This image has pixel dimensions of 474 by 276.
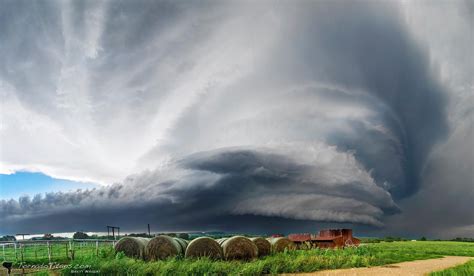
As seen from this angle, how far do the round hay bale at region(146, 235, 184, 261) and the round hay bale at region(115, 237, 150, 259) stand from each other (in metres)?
0.30

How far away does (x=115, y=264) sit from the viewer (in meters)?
16.1

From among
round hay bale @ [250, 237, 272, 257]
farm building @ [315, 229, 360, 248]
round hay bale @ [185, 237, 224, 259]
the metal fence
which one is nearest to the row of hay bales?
round hay bale @ [185, 237, 224, 259]

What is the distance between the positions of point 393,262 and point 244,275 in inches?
613

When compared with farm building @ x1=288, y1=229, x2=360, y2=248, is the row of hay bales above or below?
above

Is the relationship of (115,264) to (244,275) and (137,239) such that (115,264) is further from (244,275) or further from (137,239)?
(244,275)

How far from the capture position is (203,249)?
19062 millimetres

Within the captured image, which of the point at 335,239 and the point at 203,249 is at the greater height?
the point at 203,249

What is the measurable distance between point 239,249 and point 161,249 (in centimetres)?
395

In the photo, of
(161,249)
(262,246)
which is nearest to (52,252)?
(262,246)

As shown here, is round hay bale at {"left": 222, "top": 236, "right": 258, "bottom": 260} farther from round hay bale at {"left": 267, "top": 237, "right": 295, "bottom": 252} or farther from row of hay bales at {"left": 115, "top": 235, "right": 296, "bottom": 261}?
round hay bale at {"left": 267, "top": 237, "right": 295, "bottom": 252}

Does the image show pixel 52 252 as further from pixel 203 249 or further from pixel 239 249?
pixel 239 249

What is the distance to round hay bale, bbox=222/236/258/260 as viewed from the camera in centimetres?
2000

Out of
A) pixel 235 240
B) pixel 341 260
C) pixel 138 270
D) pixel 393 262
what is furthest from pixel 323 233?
pixel 138 270

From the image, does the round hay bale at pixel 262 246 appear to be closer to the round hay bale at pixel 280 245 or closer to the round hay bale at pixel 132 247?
the round hay bale at pixel 280 245
